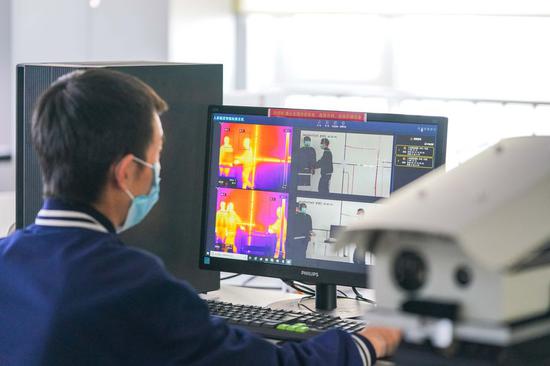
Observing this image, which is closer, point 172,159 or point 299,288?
point 172,159

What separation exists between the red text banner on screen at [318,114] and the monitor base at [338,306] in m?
0.42

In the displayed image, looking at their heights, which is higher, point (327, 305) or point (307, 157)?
point (307, 157)

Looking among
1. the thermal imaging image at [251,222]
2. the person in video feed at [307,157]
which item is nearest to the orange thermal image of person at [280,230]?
the thermal imaging image at [251,222]

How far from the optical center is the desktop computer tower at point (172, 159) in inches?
83.9

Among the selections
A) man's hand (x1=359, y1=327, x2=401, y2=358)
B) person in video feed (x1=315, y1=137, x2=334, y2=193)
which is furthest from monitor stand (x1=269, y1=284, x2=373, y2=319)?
man's hand (x1=359, y1=327, x2=401, y2=358)

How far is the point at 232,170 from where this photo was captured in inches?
88.3

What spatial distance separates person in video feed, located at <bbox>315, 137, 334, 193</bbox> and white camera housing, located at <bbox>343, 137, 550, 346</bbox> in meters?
0.97

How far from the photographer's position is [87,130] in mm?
1667

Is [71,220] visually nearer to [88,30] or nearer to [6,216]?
[6,216]

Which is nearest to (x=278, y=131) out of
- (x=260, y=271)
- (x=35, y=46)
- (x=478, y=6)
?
(x=260, y=271)

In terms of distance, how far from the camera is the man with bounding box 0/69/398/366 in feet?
5.28

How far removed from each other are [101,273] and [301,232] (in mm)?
660

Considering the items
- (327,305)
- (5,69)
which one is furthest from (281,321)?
(5,69)

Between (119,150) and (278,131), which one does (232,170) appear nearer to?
(278,131)
